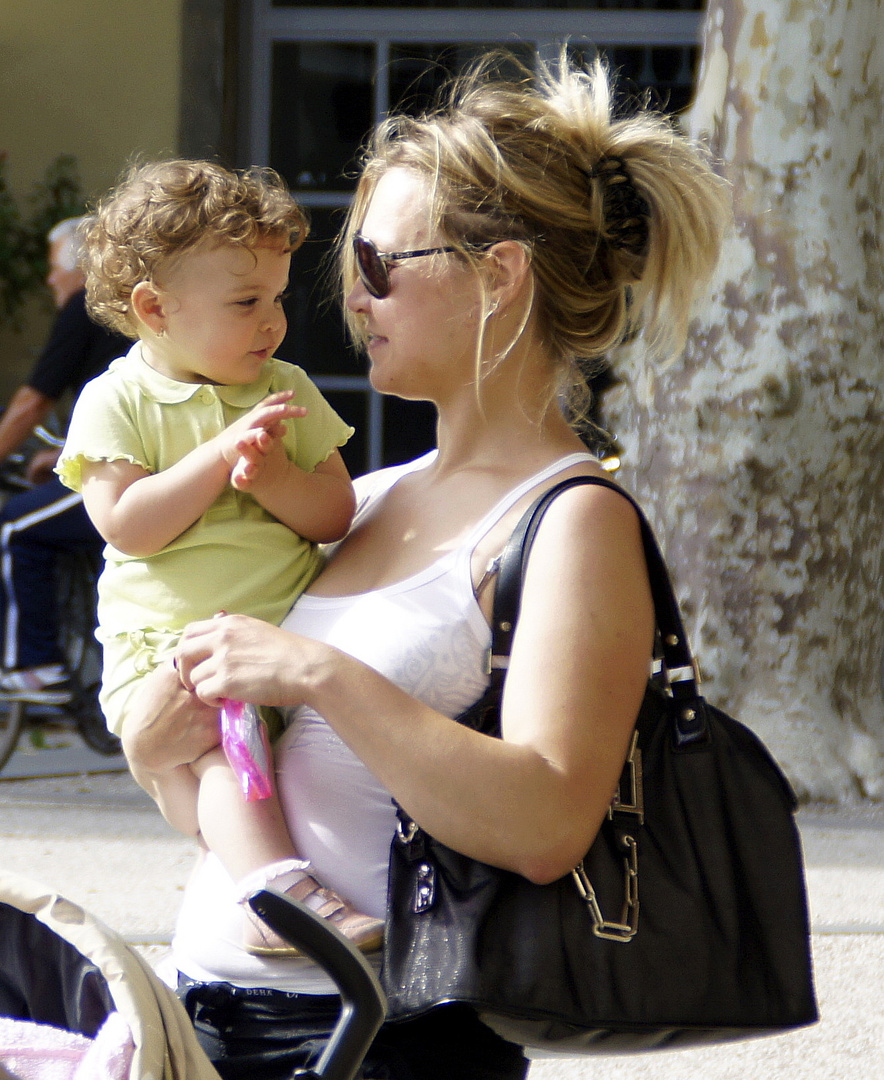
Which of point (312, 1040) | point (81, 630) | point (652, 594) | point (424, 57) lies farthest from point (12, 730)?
Answer: point (652, 594)

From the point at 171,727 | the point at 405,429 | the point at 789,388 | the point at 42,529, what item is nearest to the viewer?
the point at 171,727

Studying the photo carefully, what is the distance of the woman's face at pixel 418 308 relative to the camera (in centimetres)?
160

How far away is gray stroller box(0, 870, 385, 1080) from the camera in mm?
1001

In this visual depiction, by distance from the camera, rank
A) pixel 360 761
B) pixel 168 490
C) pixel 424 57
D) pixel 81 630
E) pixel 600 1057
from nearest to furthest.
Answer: pixel 360 761 < pixel 168 490 < pixel 600 1057 < pixel 81 630 < pixel 424 57

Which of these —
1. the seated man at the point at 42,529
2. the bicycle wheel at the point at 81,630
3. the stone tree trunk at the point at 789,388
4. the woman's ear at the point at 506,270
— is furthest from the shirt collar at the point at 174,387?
the bicycle wheel at the point at 81,630

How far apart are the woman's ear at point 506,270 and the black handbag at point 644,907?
311mm

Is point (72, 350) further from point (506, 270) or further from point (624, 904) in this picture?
point (624, 904)

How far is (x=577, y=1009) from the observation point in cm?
127

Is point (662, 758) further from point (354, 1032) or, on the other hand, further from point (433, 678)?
point (354, 1032)

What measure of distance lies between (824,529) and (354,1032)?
3.82 metres

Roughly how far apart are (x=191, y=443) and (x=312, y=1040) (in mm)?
827

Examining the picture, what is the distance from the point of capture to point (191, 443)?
1820mm

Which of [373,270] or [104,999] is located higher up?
[373,270]

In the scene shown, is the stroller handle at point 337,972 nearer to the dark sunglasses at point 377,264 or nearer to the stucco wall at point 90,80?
the dark sunglasses at point 377,264
